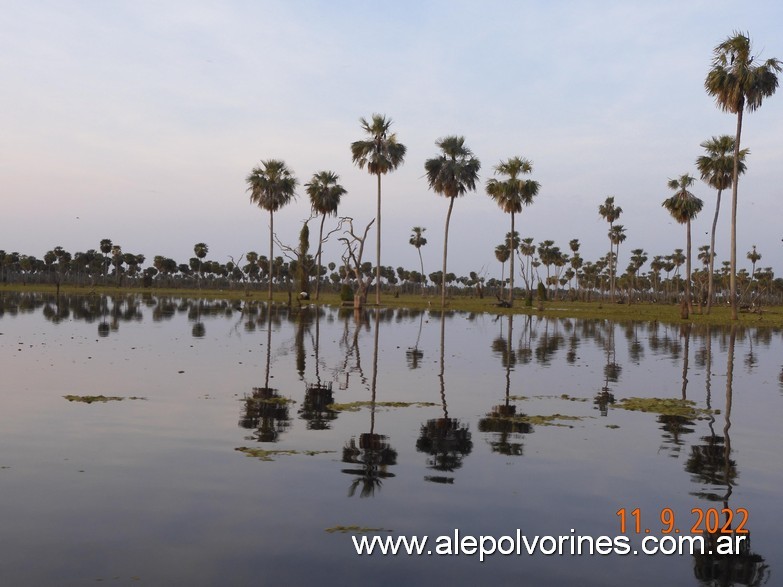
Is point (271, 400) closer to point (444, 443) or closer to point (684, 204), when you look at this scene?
point (444, 443)

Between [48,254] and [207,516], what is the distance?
199 meters

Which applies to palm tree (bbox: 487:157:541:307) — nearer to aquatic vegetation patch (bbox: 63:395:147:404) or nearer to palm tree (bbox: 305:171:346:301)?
palm tree (bbox: 305:171:346:301)

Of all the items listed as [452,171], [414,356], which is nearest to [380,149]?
[452,171]

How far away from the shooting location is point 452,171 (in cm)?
7825

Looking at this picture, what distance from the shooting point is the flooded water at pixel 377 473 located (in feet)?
24.3

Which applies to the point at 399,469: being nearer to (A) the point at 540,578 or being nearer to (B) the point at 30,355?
(A) the point at 540,578

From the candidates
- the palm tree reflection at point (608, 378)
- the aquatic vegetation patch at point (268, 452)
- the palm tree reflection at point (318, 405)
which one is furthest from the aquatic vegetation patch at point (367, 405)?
the palm tree reflection at point (608, 378)

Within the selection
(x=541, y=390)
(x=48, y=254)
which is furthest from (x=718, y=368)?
(x=48, y=254)

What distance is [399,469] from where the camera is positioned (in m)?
11.0

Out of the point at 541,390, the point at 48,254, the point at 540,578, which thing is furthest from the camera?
the point at 48,254

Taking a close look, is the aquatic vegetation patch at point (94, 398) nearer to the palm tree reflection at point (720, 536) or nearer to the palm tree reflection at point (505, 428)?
the palm tree reflection at point (505, 428)

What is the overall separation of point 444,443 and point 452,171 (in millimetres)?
67370

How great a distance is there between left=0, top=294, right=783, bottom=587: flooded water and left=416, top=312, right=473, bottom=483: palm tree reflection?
59 mm

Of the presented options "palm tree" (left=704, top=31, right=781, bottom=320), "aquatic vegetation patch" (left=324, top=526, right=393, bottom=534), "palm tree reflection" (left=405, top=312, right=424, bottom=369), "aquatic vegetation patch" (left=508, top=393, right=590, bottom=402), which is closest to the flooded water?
"aquatic vegetation patch" (left=324, top=526, right=393, bottom=534)
